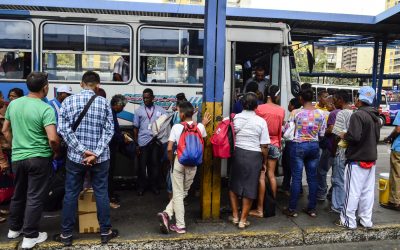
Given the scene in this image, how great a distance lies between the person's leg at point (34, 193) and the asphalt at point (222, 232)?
27 centimetres

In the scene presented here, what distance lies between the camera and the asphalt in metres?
4.39

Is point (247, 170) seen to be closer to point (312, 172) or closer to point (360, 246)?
point (312, 172)

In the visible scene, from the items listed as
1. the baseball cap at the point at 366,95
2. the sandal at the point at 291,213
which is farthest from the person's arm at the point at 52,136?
the baseball cap at the point at 366,95

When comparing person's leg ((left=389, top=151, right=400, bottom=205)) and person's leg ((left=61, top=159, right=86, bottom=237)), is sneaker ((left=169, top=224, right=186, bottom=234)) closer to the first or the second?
person's leg ((left=61, top=159, right=86, bottom=237))

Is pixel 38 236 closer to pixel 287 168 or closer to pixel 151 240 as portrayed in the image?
pixel 151 240

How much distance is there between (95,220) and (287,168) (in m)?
3.55

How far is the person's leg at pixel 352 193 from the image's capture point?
193 inches

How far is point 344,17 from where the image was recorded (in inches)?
497

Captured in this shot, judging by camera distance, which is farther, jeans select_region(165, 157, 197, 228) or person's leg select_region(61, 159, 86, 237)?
jeans select_region(165, 157, 197, 228)

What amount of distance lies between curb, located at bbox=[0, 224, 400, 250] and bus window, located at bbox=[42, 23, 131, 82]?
10.8 ft

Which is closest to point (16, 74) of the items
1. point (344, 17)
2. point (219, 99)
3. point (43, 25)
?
point (43, 25)

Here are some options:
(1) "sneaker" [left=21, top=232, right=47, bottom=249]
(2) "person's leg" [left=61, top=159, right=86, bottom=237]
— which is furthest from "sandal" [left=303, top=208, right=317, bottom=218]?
(1) "sneaker" [left=21, top=232, right=47, bottom=249]

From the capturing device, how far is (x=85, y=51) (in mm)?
6527

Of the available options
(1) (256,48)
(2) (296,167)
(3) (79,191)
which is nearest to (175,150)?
(3) (79,191)
